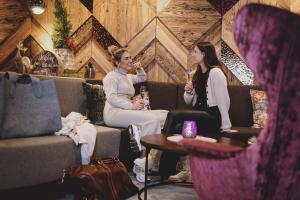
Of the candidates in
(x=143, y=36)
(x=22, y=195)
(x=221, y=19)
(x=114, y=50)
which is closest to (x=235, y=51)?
(x=221, y=19)

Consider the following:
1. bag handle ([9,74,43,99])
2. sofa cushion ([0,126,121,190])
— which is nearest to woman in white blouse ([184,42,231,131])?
sofa cushion ([0,126,121,190])

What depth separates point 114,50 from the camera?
4234 mm

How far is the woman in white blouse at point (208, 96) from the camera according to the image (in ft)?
11.2

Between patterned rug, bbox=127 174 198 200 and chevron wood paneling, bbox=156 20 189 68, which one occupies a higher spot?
chevron wood paneling, bbox=156 20 189 68

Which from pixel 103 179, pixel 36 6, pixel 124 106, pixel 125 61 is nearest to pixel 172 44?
pixel 125 61

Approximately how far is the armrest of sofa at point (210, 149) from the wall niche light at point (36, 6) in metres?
4.20

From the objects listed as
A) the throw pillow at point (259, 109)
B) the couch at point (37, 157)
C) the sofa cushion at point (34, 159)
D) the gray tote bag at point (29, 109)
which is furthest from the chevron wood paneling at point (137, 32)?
the sofa cushion at point (34, 159)

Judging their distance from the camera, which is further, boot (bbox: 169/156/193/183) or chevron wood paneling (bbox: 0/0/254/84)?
chevron wood paneling (bbox: 0/0/254/84)

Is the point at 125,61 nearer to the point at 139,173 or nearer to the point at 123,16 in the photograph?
the point at 123,16

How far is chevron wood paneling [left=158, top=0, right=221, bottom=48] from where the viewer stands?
15.8ft

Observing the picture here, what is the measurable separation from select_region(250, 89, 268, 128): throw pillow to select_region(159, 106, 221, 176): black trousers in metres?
0.87

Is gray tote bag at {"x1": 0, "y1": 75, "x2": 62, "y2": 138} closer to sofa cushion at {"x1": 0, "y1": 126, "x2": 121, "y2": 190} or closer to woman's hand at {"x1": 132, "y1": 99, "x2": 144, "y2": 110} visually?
sofa cushion at {"x1": 0, "y1": 126, "x2": 121, "y2": 190}

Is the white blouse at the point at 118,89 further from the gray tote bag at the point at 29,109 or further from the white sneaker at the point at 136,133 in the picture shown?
the gray tote bag at the point at 29,109

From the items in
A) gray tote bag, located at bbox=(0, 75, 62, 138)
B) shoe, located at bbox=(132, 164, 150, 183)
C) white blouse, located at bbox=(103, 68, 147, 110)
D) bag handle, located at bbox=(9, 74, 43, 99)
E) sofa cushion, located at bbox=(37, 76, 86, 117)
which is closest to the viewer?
gray tote bag, located at bbox=(0, 75, 62, 138)
